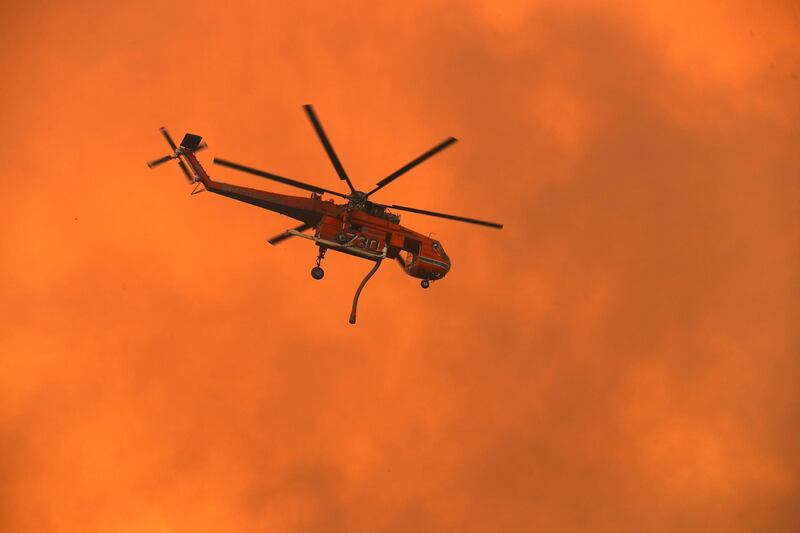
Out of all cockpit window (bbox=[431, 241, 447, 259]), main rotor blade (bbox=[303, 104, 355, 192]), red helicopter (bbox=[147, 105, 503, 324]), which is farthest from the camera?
cockpit window (bbox=[431, 241, 447, 259])

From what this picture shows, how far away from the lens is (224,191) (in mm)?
27828

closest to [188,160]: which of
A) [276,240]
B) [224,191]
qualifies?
[224,191]

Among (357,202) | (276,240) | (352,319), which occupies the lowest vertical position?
(352,319)

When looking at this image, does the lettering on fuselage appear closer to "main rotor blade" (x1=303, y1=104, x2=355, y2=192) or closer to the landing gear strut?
the landing gear strut

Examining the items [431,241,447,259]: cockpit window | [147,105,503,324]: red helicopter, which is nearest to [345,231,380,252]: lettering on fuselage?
[147,105,503,324]: red helicopter

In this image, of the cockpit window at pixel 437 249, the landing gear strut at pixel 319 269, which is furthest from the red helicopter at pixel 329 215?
the cockpit window at pixel 437 249

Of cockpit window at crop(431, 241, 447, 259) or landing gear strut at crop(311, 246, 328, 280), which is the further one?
cockpit window at crop(431, 241, 447, 259)

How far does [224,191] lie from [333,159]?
18.0ft

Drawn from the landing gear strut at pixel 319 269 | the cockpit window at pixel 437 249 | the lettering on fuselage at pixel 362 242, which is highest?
the cockpit window at pixel 437 249

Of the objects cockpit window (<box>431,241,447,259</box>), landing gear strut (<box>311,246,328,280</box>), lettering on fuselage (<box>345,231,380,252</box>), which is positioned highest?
cockpit window (<box>431,241,447,259</box>)

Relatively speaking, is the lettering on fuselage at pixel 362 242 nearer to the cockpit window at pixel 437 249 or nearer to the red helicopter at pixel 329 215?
the red helicopter at pixel 329 215

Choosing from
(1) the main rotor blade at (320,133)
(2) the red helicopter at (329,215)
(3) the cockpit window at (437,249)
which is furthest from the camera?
(3) the cockpit window at (437,249)

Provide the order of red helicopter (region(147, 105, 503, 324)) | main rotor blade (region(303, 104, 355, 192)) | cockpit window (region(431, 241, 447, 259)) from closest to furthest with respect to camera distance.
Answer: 1. main rotor blade (region(303, 104, 355, 192))
2. red helicopter (region(147, 105, 503, 324))
3. cockpit window (region(431, 241, 447, 259))

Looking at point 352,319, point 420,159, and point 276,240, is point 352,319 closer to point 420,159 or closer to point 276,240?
point 276,240
